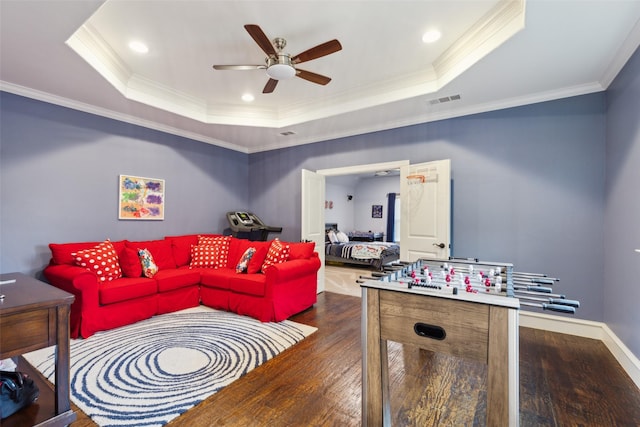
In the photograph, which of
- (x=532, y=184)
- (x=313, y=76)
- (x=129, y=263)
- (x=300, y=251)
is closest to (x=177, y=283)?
(x=129, y=263)

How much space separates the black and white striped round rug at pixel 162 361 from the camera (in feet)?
6.32

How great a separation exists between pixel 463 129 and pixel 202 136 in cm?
415

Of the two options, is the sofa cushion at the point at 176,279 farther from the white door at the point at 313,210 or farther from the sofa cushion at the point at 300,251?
the white door at the point at 313,210

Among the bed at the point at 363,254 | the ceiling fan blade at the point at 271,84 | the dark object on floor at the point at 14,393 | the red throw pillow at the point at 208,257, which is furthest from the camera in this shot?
the bed at the point at 363,254

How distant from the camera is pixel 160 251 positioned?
4.16m

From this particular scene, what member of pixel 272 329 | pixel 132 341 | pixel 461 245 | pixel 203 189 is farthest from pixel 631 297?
pixel 203 189

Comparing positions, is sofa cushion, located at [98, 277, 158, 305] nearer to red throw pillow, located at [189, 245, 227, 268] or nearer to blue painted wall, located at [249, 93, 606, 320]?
red throw pillow, located at [189, 245, 227, 268]

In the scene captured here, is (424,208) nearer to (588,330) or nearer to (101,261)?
(588,330)

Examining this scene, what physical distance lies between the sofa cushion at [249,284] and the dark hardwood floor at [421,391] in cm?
87

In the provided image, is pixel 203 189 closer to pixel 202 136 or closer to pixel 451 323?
pixel 202 136

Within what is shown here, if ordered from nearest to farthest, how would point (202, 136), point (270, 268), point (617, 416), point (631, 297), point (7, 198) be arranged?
point (617, 416) → point (631, 297) → point (7, 198) → point (270, 268) → point (202, 136)

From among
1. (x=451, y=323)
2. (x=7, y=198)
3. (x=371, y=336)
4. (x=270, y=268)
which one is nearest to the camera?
(x=451, y=323)

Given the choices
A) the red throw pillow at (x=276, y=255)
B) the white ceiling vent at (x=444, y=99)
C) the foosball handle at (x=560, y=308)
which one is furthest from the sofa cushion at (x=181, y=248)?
the foosball handle at (x=560, y=308)

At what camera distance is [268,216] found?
5719 mm
